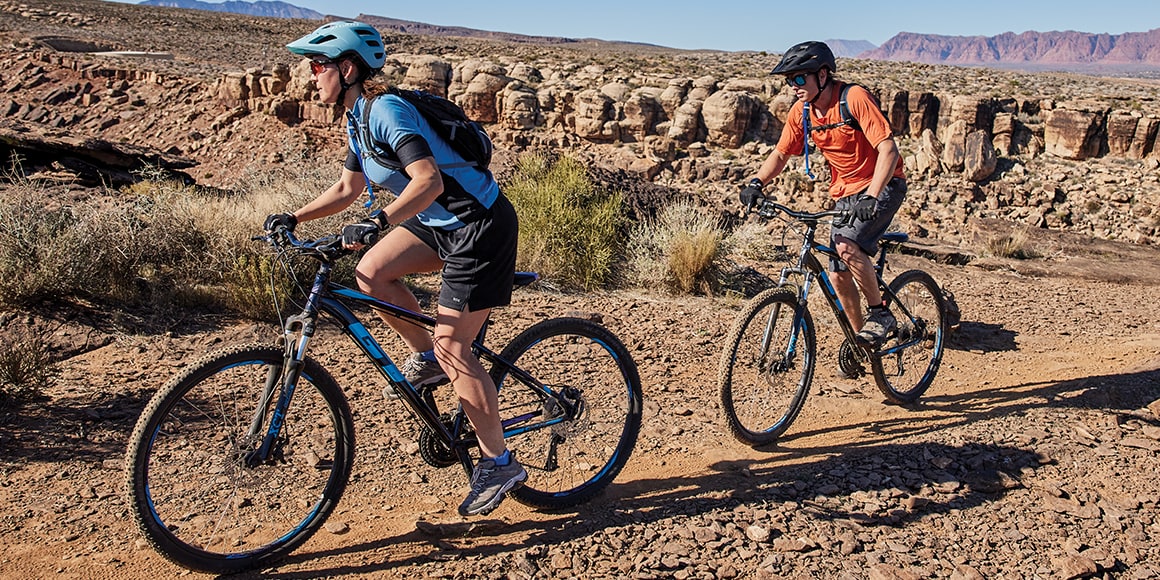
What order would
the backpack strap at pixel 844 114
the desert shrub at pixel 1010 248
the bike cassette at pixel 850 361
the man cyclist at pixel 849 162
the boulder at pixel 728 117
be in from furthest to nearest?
the boulder at pixel 728 117
the desert shrub at pixel 1010 248
the bike cassette at pixel 850 361
the backpack strap at pixel 844 114
the man cyclist at pixel 849 162

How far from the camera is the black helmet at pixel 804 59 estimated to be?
190 inches

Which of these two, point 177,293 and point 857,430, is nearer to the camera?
point 857,430

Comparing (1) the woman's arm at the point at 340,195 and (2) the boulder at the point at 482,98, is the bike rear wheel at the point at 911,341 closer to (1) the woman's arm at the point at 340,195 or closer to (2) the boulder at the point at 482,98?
(1) the woman's arm at the point at 340,195

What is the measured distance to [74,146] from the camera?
11211 millimetres

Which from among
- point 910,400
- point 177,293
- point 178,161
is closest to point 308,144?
point 178,161

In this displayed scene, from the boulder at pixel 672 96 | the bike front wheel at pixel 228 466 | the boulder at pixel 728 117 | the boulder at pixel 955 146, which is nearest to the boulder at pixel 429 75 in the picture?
the boulder at pixel 672 96

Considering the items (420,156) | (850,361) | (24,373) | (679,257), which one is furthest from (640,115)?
(420,156)

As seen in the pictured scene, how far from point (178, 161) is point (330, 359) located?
37.5 ft

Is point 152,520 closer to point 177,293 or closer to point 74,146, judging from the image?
point 177,293

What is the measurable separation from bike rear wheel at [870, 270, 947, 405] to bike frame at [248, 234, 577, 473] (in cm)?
261

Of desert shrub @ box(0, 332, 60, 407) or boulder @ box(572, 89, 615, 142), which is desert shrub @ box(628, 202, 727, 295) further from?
boulder @ box(572, 89, 615, 142)

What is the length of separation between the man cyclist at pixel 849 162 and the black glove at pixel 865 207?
0.05ft

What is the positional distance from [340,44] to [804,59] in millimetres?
2677

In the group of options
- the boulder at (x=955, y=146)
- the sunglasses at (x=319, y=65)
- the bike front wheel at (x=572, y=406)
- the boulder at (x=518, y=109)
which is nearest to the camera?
the sunglasses at (x=319, y=65)
